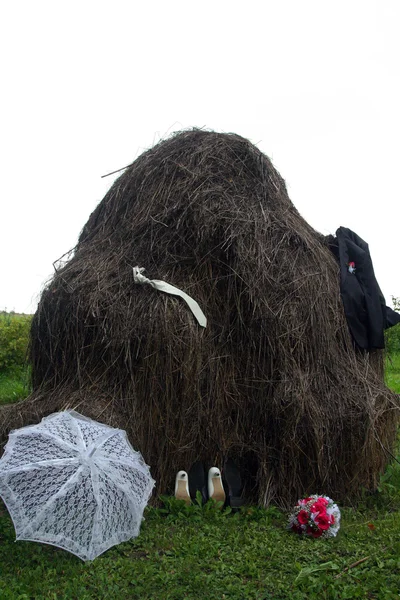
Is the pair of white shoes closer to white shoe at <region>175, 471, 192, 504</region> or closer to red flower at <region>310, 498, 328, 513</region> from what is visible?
white shoe at <region>175, 471, 192, 504</region>

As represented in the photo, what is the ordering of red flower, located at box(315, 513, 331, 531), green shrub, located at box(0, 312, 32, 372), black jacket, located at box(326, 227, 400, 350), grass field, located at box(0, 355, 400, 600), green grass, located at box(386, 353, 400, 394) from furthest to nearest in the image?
green shrub, located at box(0, 312, 32, 372) < green grass, located at box(386, 353, 400, 394) < black jacket, located at box(326, 227, 400, 350) < red flower, located at box(315, 513, 331, 531) < grass field, located at box(0, 355, 400, 600)

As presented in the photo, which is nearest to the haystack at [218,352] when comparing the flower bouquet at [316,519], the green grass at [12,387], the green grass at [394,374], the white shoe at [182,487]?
the white shoe at [182,487]

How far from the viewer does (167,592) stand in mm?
3479

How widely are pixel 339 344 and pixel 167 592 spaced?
108 inches

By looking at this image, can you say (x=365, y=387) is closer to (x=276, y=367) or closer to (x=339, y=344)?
(x=339, y=344)

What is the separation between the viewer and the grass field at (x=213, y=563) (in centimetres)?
347

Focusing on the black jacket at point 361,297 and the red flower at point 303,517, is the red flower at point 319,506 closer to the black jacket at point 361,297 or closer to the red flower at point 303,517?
the red flower at point 303,517

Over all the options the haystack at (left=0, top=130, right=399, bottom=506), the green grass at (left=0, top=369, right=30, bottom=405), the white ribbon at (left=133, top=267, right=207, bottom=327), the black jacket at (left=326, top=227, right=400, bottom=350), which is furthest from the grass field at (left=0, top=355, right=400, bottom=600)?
the green grass at (left=0, top=369, right=30, bottom=405)

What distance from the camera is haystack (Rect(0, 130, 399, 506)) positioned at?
16.1 feet

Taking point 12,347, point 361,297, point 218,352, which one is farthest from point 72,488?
point 12,347

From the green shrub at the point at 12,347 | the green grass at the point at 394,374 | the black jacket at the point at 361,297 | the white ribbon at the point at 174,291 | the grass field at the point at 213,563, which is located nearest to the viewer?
the grass field at the point at 213,563

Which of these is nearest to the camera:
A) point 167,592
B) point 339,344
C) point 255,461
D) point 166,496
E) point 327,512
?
point 167,592

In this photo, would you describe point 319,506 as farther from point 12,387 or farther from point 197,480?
point 12,387

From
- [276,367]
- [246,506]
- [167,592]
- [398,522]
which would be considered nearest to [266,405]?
[276,367]
